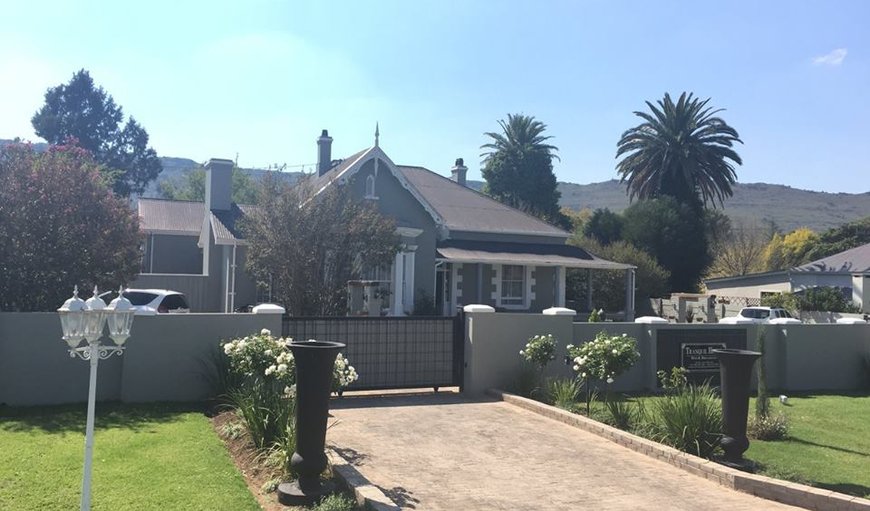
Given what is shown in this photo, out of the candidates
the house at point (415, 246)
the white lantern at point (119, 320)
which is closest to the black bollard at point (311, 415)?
the white lantern at point (119, 320)

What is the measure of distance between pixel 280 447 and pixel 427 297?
16.8 meters

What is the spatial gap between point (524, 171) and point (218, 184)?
39.1m

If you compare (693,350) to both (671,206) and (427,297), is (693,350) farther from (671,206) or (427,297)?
(671,206)

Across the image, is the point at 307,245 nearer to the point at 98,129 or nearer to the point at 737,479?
the point at 737,479

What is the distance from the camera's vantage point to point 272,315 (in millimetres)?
11398

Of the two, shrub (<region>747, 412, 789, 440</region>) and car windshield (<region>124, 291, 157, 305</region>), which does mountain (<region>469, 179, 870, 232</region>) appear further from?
shrub (<region>747, 412, 789, 440</region>)

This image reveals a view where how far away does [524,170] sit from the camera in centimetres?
6112

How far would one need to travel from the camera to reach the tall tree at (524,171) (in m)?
60.9

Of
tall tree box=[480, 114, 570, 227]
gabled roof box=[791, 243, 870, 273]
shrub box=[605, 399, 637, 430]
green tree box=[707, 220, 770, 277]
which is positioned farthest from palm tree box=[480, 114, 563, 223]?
shrub box=[605, 399, 637, 430]

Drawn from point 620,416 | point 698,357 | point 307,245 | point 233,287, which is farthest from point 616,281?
point 620,416

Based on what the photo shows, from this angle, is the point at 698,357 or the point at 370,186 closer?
the point at 698,357

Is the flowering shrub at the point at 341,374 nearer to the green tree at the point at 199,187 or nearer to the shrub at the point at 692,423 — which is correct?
the shrub at the point at 692,423

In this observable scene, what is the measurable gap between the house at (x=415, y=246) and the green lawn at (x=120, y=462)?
7.96 meters

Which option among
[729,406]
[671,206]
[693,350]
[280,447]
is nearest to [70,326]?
[280,447]
